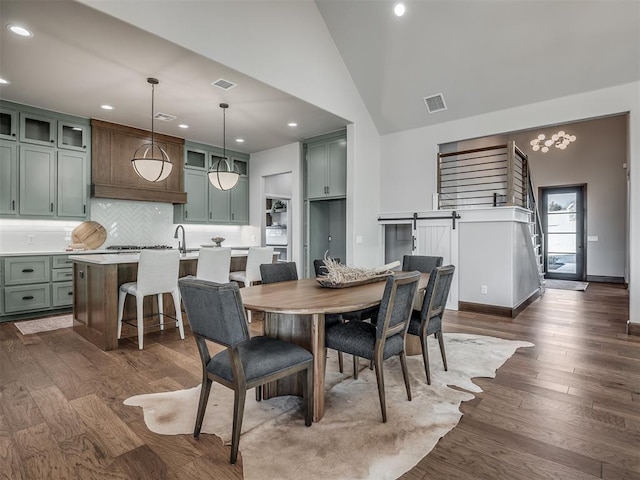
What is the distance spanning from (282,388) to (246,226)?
562cm

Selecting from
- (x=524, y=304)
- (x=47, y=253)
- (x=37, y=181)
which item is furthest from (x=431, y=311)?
(x=37, y=181)

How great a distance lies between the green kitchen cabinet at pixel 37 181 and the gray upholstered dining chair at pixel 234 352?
14.6 feet

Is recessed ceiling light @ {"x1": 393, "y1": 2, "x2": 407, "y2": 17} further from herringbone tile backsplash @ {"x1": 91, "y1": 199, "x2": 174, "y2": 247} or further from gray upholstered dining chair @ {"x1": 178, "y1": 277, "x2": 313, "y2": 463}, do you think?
herringbone tile backsplash @ {"x1": 91, "y1": 199, "x2": 174, "y2": 247}

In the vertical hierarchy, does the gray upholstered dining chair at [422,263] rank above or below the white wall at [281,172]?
below

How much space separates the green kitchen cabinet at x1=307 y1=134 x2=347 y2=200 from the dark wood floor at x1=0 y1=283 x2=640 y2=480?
3432 mm

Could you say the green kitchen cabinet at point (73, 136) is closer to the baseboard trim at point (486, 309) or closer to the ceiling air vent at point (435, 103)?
the ceiling air vent at point (435, 103)

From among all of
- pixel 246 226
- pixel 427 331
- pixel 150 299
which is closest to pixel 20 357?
pixel 150 299

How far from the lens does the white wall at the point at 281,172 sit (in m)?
6.66

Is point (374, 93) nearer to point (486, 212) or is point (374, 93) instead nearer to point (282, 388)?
point (486, 212)

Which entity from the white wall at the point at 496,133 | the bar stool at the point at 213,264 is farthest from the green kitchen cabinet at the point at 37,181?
the white wall at the point at 496,133

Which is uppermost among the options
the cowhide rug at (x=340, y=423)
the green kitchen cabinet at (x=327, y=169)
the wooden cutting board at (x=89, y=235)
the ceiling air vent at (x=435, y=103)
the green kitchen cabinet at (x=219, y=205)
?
the ceiling air vent at (x=435, y=103)

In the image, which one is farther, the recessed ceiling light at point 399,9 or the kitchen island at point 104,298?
the recessed ceiling light at point 399,9

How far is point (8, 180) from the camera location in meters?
4.69

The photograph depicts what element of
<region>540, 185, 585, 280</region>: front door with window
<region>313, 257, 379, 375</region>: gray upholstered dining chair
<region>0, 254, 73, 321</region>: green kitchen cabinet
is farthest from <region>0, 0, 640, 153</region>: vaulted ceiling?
<region>540, 185, 585, 280</region>: front door with window
